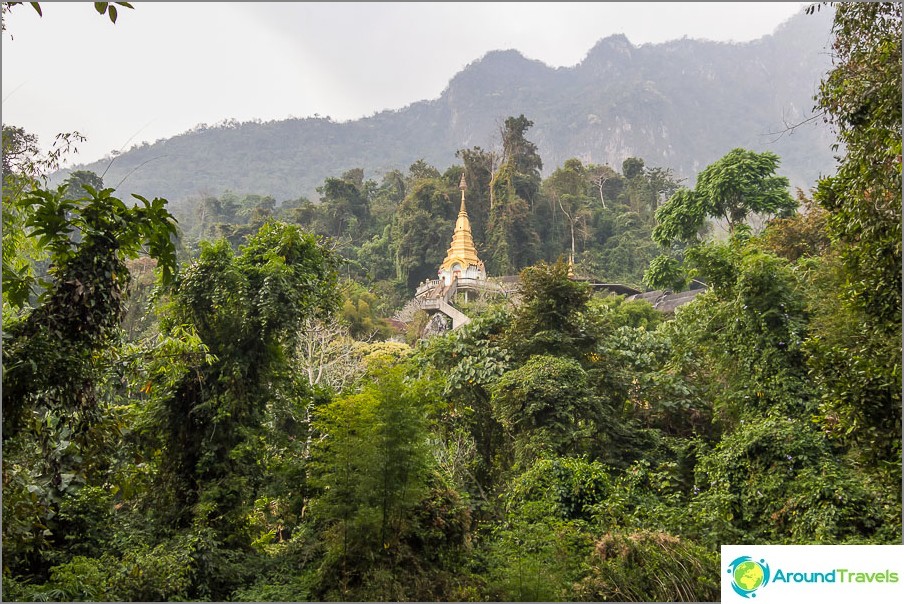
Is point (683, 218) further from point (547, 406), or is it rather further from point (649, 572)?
point (649, 572)

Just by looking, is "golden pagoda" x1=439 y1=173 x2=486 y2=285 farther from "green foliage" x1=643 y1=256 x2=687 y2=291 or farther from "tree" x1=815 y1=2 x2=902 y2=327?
"tree" x1=815 y1=2 x2=902 y2=327

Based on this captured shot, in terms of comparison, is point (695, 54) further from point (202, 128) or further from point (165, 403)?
point (165, 403)

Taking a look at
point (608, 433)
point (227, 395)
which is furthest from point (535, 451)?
point (227, 395)

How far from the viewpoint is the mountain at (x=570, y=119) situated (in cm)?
3231

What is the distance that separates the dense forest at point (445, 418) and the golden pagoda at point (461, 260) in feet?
36.6

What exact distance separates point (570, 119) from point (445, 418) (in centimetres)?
3519

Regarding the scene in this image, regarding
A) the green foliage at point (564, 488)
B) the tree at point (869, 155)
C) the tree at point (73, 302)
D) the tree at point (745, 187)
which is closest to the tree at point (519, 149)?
the tree at point (745, 187)

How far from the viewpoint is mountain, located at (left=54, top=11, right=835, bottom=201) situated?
32312 mm

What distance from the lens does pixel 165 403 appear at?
635 centimetres

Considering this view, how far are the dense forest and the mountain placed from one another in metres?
22.7

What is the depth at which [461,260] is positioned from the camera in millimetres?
20734

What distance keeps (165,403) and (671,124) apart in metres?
38.4

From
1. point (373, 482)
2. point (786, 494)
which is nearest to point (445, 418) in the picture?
point (373, 482)

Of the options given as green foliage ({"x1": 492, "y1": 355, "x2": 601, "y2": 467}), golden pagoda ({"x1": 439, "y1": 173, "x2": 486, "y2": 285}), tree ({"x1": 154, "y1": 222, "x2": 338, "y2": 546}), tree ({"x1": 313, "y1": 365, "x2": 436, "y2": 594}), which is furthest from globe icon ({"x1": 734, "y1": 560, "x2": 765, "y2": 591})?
golden pagoda ({"x1": 439, "y1": 173, "x2": 486, "y2": 285})
